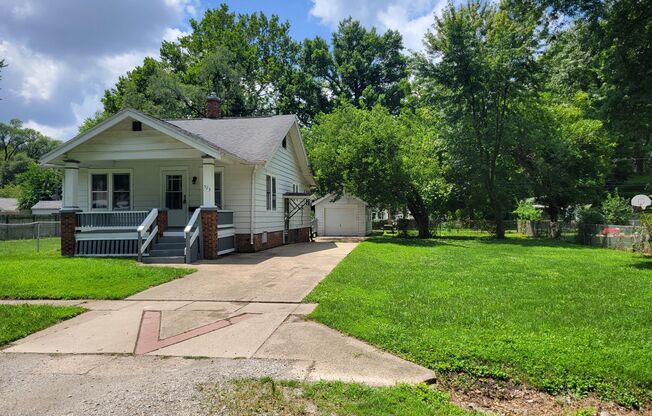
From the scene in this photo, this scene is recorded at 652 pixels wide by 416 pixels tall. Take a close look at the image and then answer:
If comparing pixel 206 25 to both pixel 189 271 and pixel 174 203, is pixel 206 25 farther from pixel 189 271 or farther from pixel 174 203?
pixel 189 271

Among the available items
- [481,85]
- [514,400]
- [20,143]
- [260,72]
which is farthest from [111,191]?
[20,143]

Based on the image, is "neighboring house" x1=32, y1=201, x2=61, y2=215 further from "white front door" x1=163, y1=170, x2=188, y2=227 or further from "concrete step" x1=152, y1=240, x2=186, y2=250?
Answer: "concrete step" x1=152, y1=240, x2=186, y2=250

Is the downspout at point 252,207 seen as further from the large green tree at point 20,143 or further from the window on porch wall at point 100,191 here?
the large green tree at point 20,143

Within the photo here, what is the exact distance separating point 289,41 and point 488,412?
154 ft

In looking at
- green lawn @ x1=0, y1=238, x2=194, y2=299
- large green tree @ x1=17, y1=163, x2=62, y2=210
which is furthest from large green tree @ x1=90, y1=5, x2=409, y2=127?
green lawn @ x1=0, y1=238, x2=194, y2=299

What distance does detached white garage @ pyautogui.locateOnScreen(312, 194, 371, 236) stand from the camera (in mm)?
29109

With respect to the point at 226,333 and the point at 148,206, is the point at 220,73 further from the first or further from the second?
the point at 226,333

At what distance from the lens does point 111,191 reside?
15016mm

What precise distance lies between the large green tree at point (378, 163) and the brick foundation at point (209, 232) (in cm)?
1041

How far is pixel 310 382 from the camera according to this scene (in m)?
3.81

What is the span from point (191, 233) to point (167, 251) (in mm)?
932

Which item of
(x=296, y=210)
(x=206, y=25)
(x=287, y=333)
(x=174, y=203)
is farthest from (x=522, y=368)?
(x=206, y=25)

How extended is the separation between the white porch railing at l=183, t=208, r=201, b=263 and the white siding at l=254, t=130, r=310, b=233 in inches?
107

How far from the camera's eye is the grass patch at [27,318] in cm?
549
